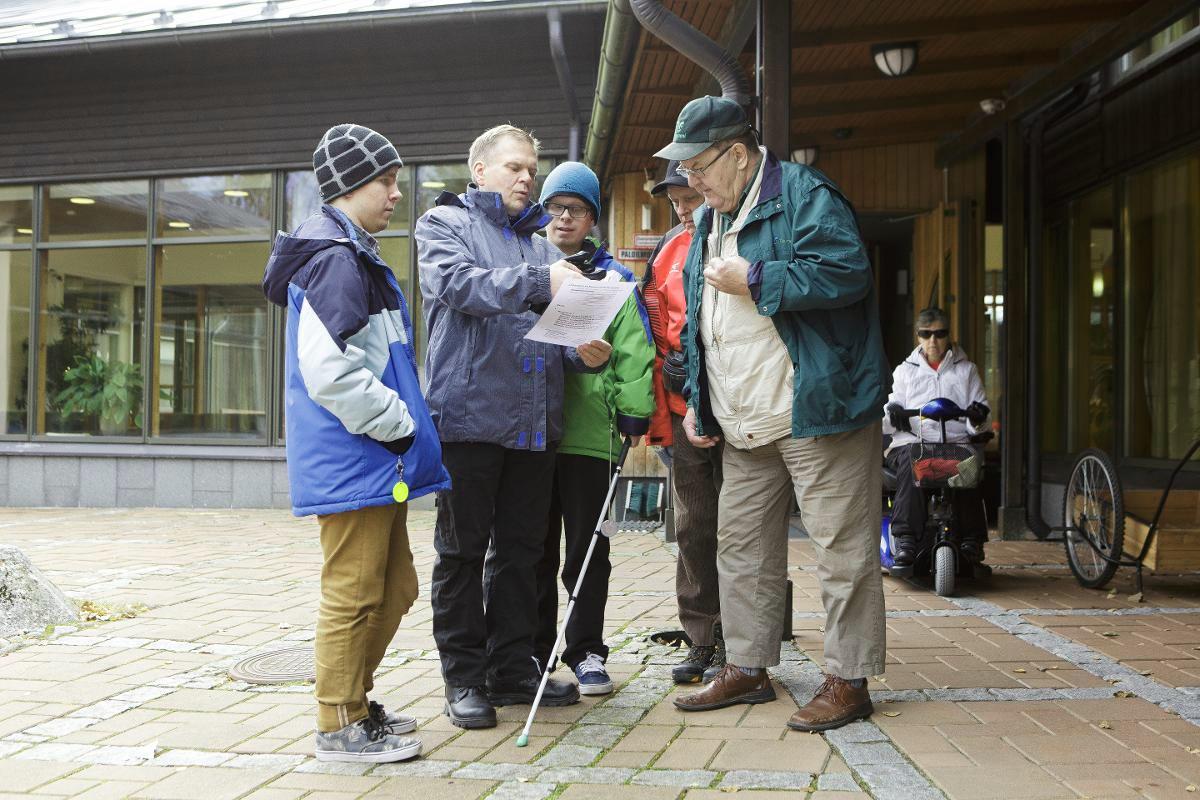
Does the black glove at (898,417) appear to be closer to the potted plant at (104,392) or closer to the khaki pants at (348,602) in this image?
the khaki pants at (348,602)

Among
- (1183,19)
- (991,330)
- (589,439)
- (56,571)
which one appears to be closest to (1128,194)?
(1183,19)

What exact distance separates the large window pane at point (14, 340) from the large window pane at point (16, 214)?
0.63 ft

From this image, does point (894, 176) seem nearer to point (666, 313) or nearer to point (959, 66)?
point (959, 66)

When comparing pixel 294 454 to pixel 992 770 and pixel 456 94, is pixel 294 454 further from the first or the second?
pixel 456 94

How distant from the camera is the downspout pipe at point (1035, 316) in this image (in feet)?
28.4

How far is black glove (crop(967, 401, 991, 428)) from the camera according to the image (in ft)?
21.5

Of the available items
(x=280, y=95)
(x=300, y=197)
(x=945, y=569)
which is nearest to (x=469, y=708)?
(x=945, y=569)

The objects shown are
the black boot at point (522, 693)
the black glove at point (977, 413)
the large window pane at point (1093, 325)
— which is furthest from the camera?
the large window pane at point (1093, 325)

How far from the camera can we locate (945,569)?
608cm

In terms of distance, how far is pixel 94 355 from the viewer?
13180mm

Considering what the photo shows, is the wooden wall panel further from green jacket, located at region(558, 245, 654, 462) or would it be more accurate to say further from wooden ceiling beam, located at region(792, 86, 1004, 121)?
green jacket, located at region(558, 245, 654, 462)

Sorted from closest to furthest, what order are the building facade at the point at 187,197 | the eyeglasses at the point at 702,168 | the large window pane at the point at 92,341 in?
1. the eyeglasses at the point at 702,168
2. the building facade at the point at 187,197
3. the large window pane at the point at 92,341

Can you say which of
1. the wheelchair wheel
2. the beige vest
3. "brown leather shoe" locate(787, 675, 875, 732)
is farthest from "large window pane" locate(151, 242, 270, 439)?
"brown leather shoe" locate(787, 675, 875, 732)

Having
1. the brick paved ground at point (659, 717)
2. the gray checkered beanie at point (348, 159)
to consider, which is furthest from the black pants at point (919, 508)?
the gray checkered beanie at point (348, 159)
